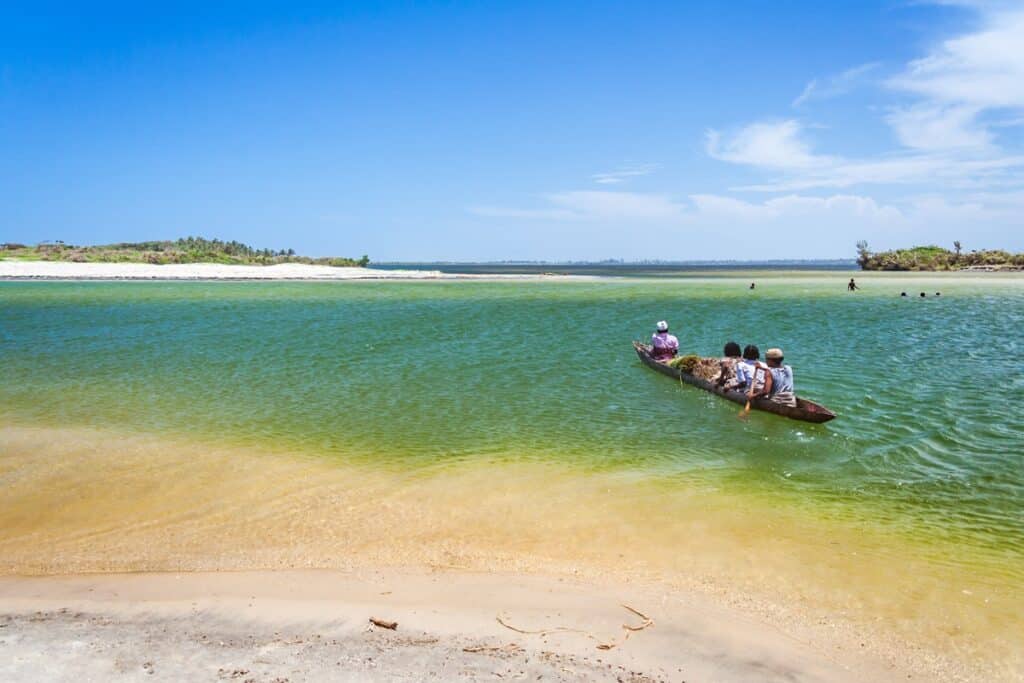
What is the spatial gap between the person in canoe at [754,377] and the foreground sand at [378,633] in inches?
406

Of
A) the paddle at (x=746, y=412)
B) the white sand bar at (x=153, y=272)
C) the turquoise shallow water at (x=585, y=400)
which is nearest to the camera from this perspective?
the turquoise shallow water at (x=585, y=400)

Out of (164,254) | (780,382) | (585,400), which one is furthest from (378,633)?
(164,254)

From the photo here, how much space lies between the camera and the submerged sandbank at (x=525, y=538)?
7.06 m

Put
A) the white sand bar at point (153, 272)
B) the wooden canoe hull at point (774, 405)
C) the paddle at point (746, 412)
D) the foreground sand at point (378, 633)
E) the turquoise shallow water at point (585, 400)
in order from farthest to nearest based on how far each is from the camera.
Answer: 1. the white sand bar at point (153, 272)
2. the paddle at point (746, 412)
3. the wooden canoe hull at point (774, 405)
4. the turquoise shallow water at point (585, 400)
5. the foreground sand at point (378, 633)

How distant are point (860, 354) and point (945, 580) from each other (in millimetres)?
20139

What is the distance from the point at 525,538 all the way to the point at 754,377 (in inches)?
387

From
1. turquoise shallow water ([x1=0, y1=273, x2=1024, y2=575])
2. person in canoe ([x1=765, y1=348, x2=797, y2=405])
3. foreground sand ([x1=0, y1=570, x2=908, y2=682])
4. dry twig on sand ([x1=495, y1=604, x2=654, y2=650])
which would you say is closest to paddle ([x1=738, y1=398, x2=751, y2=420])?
turquoise shallow water ([x1=0, y1=273, x2=1024, y2=575])

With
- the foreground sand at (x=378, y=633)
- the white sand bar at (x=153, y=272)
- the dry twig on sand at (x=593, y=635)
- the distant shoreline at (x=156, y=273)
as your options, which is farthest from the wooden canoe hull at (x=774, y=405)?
the white sand bar at (x=153, y=272)

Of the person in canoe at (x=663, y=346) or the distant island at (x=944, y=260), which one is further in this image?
the distant island at (x=944, y=260)

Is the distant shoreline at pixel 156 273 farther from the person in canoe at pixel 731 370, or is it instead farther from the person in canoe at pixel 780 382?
the person in canoe at pixel 780 382

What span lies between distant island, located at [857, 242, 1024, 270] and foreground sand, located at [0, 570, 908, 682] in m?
140

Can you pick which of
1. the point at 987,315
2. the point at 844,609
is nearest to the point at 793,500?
the point at 844,609

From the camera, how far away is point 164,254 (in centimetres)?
12756

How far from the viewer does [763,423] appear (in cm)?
1605
